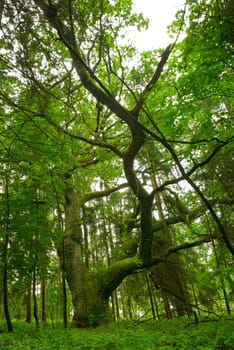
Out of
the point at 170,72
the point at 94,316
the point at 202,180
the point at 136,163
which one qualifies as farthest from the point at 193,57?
the point at 94,316

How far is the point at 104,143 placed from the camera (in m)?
6.89

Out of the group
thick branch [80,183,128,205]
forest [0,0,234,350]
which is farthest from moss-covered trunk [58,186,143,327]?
thick branch [80,183,128,205]

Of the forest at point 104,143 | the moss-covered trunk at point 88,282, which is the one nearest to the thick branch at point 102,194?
the forest at point 104,143

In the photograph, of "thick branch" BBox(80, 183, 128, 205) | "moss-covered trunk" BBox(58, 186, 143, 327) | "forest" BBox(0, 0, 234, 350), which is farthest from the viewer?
"thick branch" BBox(80, 183, 128, 205)

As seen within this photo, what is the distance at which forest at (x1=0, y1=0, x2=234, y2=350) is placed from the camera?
147 inches

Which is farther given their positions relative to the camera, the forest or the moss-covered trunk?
the moss-covered trunk

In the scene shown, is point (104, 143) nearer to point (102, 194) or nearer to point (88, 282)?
point (102, 194)

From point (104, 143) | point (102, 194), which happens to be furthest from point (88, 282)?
point (104, 143)

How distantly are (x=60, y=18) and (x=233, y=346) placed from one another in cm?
527

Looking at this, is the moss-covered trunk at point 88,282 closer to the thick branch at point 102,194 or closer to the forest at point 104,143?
the forest at point 104,143

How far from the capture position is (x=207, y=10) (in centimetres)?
363

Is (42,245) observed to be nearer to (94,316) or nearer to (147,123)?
(94,316)

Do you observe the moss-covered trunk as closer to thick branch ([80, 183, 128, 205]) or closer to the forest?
the forest

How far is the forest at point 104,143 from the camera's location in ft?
12.2
